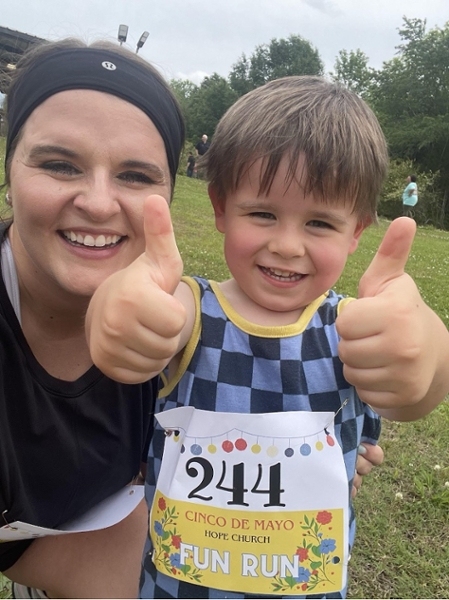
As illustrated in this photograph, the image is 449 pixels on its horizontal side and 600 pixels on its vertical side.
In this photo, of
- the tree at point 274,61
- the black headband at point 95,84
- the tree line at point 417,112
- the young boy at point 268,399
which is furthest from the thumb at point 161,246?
the tree at point 274,61

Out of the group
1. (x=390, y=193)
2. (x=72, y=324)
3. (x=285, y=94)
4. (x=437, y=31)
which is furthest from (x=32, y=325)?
(x=437, y=31)

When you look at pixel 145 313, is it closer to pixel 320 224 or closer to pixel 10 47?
pixel 320 224

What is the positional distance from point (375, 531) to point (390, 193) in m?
23.0

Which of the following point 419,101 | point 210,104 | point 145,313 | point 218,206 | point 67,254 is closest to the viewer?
point 145,313

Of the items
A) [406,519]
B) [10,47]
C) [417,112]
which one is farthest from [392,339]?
[417,112]

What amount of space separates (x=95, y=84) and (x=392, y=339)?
1.03 metres

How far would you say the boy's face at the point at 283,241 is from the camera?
1194 mm

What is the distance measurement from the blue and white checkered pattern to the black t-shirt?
0.48 meters

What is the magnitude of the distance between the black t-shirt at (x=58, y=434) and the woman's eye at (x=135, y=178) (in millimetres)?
450

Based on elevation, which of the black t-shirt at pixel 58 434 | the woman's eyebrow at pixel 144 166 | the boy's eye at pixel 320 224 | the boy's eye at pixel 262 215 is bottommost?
the black t-shirt at pixel 58 434

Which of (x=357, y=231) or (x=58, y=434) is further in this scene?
(x=58, y=434)

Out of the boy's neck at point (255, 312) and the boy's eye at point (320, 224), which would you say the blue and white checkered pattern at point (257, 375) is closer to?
the boy's neck at point (255, 312)

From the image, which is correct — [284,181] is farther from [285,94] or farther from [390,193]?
[390,193]

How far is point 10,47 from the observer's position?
98.7 inches
